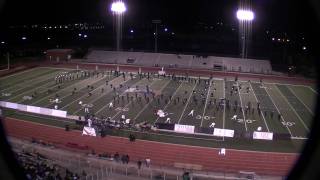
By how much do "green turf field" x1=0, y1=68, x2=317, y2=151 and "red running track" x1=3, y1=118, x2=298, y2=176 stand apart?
1182mm

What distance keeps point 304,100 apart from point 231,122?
8162mm

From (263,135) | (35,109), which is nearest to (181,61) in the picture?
(35,109)

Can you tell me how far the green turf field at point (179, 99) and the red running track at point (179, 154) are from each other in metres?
1.18

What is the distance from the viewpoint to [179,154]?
1459 cm

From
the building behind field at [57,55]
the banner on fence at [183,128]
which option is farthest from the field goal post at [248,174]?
the building behind field at [57,55]

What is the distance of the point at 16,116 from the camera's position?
19406mm

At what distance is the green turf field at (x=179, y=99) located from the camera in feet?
60.5

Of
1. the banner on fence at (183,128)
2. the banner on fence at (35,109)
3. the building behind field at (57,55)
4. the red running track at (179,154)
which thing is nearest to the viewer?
the red running track at (179,154)

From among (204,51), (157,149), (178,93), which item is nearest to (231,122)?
(157,149)

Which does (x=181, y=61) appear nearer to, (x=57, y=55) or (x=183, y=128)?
(x=57, y=55)

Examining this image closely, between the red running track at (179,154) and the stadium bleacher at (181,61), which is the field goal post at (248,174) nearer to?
the red running track at (179,154)

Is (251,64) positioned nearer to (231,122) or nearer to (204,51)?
(204,51)

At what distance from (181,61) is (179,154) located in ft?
78.8

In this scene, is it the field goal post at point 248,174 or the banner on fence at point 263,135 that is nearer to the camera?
the field goal post at point 248,174
